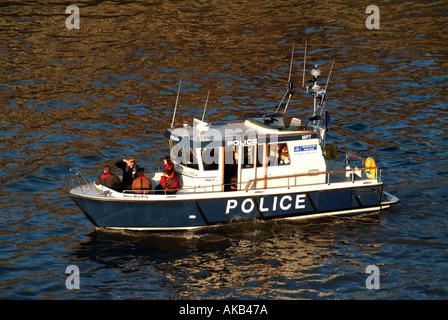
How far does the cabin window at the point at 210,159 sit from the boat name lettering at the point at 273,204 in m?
1.24

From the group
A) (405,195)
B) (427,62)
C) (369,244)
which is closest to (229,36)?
(427,62)

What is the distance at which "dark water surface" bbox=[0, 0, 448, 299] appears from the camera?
18.8 meters

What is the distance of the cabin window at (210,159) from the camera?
68.6ft

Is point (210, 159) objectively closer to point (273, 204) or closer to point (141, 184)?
point (141, 184)

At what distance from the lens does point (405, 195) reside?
2358 centimetres

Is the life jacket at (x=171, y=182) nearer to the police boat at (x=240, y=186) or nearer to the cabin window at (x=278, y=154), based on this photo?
the police boat at (x=240, y=186)

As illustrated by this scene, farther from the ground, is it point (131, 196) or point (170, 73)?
point (170, 73)

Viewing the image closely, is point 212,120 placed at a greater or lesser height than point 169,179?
Answer: greater

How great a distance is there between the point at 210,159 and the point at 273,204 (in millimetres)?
2453

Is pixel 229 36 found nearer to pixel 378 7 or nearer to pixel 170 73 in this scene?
pixel 170 73

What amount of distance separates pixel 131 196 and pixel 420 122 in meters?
15.6

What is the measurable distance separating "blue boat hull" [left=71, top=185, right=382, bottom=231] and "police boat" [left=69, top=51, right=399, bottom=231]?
30 millimetres

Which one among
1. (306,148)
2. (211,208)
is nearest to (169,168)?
(211,208)

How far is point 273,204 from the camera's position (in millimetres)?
21062
